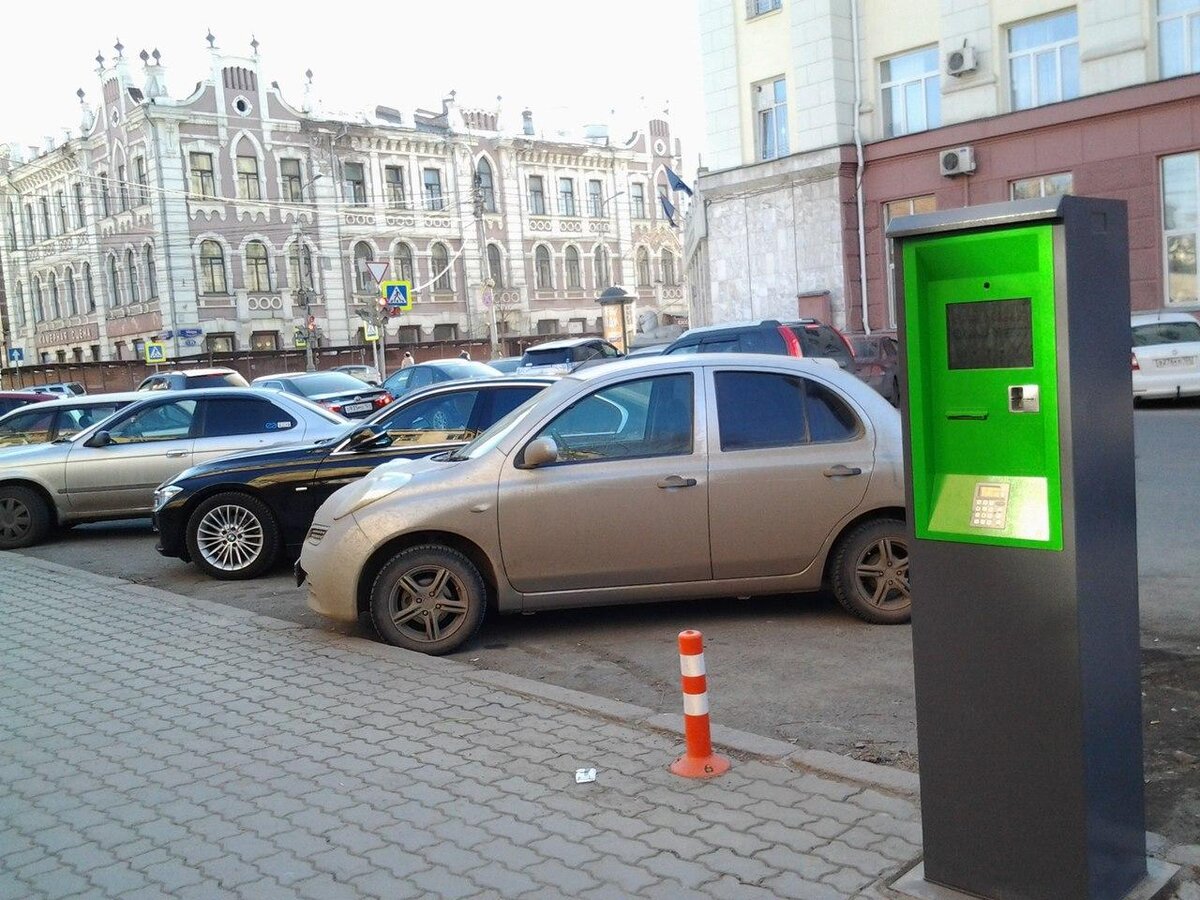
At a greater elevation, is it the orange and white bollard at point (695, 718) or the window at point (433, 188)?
the window at point (433, 188)

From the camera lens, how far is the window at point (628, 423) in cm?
665

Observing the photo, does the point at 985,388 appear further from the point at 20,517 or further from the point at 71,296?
the point at 71,296

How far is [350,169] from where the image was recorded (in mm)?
52156

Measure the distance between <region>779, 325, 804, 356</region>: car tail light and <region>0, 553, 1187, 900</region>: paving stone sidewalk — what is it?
10.6 meters

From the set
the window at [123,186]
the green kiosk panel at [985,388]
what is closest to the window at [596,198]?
the window at [123,186]

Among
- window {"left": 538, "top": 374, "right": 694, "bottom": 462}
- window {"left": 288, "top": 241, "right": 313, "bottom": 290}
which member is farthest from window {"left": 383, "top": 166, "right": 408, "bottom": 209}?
window {"left": 538, "top": 374, "right": 694, "bottom": 462}

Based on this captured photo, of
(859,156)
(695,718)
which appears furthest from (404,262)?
(695,718)

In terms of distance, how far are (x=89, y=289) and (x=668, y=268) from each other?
30.8 m

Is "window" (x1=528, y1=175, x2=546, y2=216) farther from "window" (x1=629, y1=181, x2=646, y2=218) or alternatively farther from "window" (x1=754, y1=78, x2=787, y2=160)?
"window" (x1=754, y1=78, x2=787, y2=160)

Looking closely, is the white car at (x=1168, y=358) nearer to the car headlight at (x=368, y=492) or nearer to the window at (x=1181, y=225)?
the window at (x=1181, y=225)

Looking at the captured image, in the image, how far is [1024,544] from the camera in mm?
3088

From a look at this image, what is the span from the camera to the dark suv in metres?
16.1

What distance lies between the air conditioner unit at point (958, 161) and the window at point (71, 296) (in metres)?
45.5

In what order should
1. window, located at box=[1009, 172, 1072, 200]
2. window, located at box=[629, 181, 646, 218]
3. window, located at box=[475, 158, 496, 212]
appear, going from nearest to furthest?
window, located at box=[1009, 172, 1072, 200]
window, located at box=[475, 158, 496, 212]
window, located at box=[629, 181, 646, 218]
